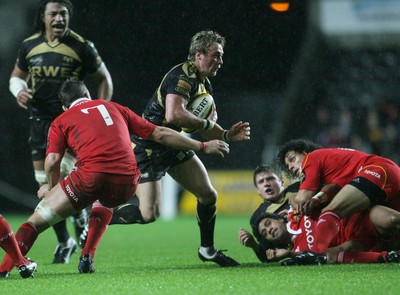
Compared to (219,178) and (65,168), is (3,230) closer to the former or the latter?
(65,168)

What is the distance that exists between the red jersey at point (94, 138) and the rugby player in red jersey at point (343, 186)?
1251 mm

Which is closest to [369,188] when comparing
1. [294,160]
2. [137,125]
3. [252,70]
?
[294,160]

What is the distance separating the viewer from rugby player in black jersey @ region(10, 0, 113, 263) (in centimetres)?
763

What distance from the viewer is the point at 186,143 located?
5934 mm

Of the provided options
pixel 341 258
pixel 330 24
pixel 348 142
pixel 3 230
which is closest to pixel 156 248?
pixel 341 258

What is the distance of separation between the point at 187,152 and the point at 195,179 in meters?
0.22

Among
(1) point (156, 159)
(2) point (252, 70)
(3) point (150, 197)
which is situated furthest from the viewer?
(2) point (252, 70)

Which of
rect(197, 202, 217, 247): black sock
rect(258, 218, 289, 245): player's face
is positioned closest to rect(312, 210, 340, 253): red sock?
rect(258, 218, 289, 245): player's face

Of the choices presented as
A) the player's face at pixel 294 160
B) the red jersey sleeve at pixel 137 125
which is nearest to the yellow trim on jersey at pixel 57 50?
the red jersey sleeve at pixel 137 125

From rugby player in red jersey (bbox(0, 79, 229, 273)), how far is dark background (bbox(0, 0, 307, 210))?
502cm

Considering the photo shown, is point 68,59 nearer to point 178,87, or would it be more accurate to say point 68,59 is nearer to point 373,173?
point 178,87

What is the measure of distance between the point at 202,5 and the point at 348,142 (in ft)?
14.9

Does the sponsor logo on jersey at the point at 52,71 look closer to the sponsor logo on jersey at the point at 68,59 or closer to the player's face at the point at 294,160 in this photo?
the sponsor logo on jersey at the point at 68,59

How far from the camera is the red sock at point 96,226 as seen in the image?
5.94 meters
